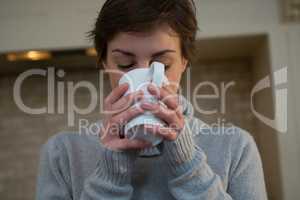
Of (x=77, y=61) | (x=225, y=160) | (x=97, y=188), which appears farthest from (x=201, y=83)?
(x=97, y=188)

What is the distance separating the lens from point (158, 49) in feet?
1.96

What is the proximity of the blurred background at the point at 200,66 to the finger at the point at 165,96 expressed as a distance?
0.91 metres

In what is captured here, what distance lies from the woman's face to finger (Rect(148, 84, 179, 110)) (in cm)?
7

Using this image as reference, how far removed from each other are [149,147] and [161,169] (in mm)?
115

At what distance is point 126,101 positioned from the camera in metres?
0.51

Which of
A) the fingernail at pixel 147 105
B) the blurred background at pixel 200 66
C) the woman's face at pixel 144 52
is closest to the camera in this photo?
the fingernail at pixel 147 105

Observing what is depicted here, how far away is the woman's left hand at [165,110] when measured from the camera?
19.4 inches

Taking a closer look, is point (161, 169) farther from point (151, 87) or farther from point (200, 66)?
point (200, 66)

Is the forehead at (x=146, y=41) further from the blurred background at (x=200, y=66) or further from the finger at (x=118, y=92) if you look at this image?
the blurred background at (x=200, y=66)

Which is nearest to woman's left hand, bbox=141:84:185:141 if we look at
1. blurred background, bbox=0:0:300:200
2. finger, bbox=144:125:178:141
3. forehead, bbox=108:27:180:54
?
finger, bbox=144:125:178:141

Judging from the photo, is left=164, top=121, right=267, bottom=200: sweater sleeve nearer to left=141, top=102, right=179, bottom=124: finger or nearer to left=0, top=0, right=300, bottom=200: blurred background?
left=141, top=102, right=179, bottom=124: finger

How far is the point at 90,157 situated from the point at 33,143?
1166mm

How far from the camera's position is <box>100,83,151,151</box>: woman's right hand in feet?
1.64

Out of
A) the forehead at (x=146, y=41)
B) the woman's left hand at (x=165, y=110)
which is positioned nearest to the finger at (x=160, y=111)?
the woman's left hand at (x=165, y=110)
